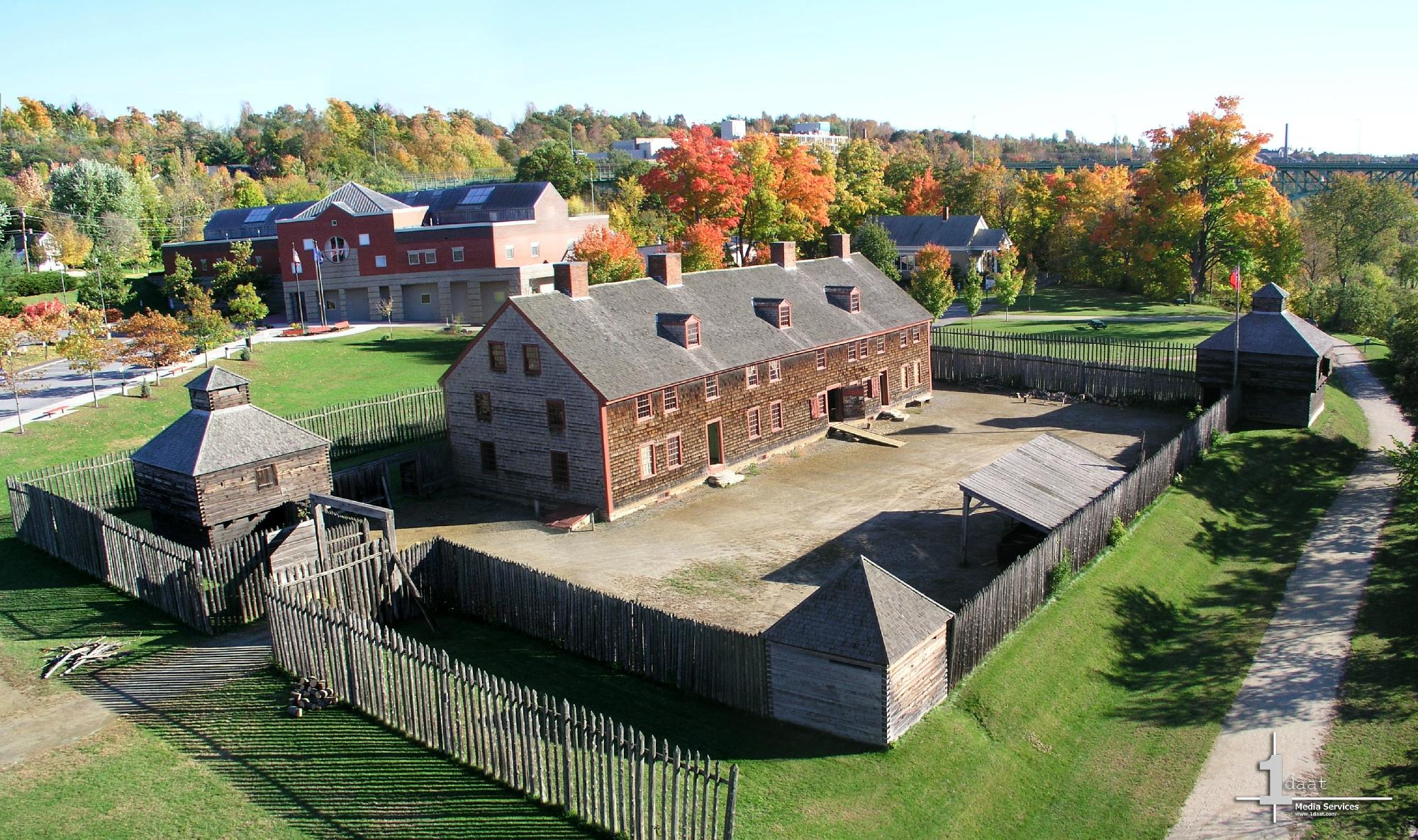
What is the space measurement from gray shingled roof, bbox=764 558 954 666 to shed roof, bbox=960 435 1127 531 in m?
7.90

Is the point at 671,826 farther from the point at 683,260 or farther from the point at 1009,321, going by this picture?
the point at 1009,321

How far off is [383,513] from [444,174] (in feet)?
410

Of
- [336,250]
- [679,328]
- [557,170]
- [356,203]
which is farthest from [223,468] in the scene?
[557,170]

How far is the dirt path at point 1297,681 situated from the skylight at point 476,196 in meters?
59.4

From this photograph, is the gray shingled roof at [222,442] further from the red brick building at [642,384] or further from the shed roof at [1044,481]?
A: the shed roof at [1044,481]

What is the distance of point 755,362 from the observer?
3875 centimetres

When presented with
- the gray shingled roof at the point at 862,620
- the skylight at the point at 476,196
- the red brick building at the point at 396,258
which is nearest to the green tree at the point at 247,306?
the red brick building at the point at 396,258

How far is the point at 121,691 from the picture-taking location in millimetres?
20766

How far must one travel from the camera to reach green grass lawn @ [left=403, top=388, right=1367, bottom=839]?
660 inches

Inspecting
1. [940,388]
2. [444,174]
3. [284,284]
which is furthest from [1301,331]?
[444,174]

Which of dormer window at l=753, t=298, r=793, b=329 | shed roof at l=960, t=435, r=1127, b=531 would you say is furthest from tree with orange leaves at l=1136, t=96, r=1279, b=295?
shed roof at l=960, t=435, r=1127, b=531

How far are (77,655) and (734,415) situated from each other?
862 inches

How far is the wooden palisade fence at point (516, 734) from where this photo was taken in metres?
14.9

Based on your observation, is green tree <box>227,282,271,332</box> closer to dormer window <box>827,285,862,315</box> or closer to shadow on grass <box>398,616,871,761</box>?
dormer window <box>827,285,862,315</box>
